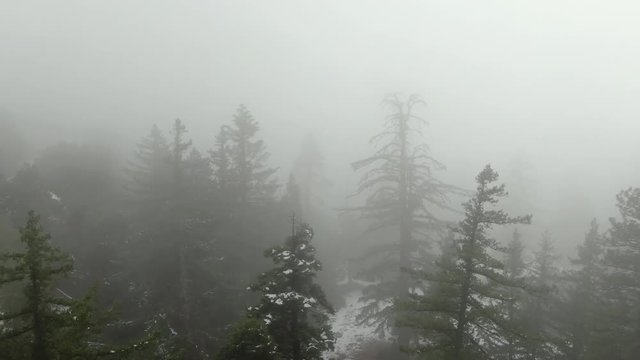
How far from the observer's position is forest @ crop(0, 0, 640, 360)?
1266 cm

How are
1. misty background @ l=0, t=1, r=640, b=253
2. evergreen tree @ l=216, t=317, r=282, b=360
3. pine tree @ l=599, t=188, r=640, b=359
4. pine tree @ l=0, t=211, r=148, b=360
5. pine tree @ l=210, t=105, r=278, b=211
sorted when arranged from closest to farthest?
pine tree @ l=0, t=211, r=148, b=360 < evergreen tree @ l=216, t=317, r=282, b=360 < pine tree @ l=599, t=188, r=640, b=359 < pine tree @ l=210, t=105, r=278, b=211 < misty background @ l=0, t=1, r=640, b=253

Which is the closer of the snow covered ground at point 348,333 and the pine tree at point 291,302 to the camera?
the pine tree at point 291,302

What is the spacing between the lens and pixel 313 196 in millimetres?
53219

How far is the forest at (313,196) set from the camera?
12.7 metres

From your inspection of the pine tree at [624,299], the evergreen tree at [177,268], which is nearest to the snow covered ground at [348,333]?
the evergreen tree at [177,268]

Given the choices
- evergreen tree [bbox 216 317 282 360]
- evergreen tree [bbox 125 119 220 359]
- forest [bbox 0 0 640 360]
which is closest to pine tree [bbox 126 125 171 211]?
evergreen tree [bbox 125 119 220 359]

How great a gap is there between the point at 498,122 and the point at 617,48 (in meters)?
89.6

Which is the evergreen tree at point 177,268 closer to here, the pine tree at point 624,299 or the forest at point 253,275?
the forest at point 253,275

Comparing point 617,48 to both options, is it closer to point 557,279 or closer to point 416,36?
point 416,36

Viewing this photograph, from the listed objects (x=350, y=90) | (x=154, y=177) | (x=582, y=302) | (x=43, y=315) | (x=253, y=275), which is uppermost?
(x=350, y=90)

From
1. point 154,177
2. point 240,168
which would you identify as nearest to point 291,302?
point 154,177

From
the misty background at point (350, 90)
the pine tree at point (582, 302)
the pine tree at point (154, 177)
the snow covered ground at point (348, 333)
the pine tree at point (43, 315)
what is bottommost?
the snow covered ground at point (348, 333)

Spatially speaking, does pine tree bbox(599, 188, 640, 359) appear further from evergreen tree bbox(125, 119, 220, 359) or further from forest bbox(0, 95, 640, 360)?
evergreen tree bbox(125, 119, 220, 359)

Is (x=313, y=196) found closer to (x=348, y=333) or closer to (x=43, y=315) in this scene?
(x=348, y=333)
